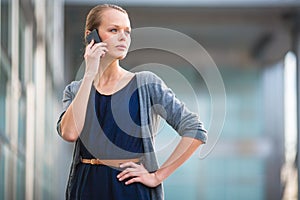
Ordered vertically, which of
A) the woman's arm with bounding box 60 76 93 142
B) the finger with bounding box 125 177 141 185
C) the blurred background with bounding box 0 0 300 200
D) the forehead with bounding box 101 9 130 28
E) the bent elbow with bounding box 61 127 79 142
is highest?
the blurred background with bounding box 0 0 300 200

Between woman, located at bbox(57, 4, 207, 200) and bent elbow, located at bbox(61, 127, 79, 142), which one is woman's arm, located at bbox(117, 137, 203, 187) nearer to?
woman, located at bbox(57, 4, 207, 200)

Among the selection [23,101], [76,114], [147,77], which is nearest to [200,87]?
[23,101]

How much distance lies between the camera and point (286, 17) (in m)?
18.8

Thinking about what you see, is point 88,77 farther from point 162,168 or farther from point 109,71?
point 162,168

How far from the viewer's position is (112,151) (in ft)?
5.40

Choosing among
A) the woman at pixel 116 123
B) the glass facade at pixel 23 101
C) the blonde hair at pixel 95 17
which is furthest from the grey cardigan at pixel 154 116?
the glass facade at pixel 23 101

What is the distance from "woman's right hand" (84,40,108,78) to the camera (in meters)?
1.63

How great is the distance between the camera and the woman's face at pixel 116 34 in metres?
1.65

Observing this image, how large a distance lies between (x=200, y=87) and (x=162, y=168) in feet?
66.3

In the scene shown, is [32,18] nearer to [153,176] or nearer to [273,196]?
[153,176]

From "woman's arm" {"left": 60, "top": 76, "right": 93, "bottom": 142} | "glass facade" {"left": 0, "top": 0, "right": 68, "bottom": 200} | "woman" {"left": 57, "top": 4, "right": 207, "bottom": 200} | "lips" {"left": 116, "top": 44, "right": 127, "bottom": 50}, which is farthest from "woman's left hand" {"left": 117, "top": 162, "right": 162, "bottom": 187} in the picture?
"glass facade" {"left": 0, "top": 0, "right": 68, "bottom": 200}

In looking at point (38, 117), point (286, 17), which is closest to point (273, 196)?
point (286, 17)

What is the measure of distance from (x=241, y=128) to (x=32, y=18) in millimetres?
15775

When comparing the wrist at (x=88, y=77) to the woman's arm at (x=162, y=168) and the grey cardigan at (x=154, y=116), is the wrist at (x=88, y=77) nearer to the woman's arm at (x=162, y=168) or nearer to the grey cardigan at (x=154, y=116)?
the grey cardigan at (x=154, y=116)
